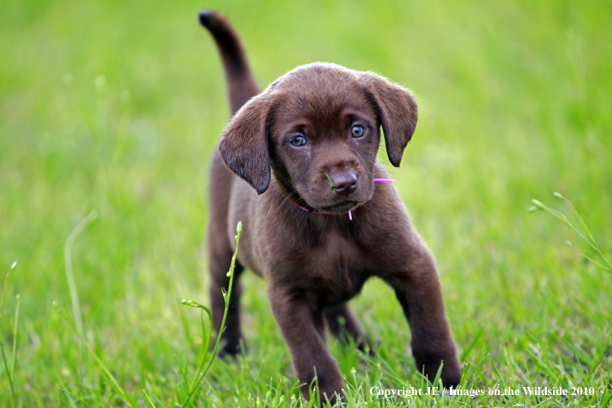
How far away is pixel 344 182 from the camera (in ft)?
7.75

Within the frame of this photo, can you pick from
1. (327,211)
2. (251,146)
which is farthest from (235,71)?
(327,211)

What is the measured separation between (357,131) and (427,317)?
0.87 m

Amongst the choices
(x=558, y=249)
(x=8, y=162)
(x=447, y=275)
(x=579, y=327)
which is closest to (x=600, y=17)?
(x=558, y=249)

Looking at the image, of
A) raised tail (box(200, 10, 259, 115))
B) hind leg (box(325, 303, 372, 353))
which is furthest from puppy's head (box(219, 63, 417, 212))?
hind leg (box(325, 303, 372, 353))

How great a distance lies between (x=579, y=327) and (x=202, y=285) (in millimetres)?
2642

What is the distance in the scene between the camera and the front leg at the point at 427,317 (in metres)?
2.66

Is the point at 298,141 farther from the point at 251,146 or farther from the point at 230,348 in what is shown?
the point at 230,348

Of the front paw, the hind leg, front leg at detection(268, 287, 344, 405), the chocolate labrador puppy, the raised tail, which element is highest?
the raised tail

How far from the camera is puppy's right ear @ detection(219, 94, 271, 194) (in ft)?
8.40

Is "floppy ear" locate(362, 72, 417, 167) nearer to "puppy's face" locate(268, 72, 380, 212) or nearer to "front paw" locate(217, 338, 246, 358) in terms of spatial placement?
"puppy's face" locate(268, 72, 380, 212)

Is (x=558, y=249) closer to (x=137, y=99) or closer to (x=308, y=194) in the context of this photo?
(x=308, y=194)

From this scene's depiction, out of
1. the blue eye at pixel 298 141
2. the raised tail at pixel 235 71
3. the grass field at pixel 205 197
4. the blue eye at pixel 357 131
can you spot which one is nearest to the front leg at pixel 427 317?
the grass field at pixel 205 197

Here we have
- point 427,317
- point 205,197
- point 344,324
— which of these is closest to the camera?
point 427,317

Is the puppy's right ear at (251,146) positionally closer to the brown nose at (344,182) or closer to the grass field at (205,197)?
the brown nose at (344,182)
